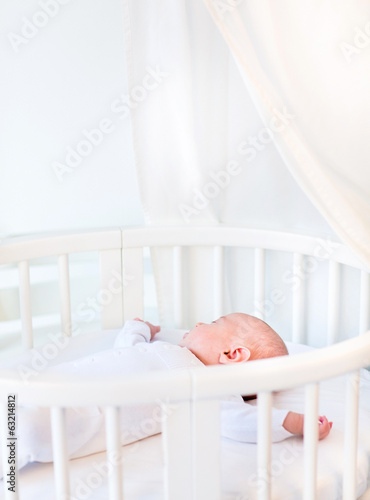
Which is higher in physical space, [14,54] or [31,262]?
[14,54]

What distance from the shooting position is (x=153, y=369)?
1.16 meters

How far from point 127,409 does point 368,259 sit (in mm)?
467

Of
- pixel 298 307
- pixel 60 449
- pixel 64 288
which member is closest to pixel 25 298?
pixel 64 288

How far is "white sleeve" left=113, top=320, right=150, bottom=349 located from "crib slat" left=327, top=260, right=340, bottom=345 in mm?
399

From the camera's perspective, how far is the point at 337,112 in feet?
3.89

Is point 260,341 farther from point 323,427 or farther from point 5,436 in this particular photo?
point 5,436

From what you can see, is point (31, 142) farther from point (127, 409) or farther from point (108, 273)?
point (127, 409)

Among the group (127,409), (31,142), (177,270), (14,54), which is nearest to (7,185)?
(31,142)

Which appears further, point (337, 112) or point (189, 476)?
point (337, 112)

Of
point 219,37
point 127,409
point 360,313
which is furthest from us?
point 219,37

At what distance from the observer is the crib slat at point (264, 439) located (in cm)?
84

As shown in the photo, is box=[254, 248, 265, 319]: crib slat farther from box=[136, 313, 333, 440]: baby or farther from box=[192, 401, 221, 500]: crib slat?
box=[192, 401, 221, 500]: crib slat

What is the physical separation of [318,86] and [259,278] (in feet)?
1.72

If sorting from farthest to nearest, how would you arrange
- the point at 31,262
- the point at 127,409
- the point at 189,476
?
the point at 31,262, the point at 127,409, the point at 189,476
